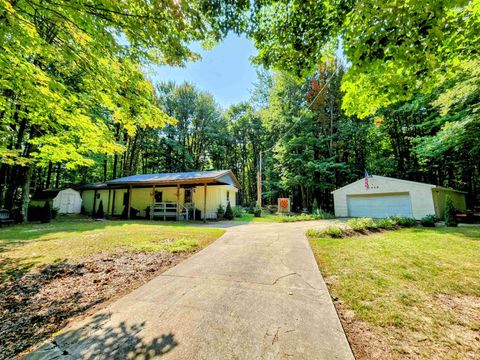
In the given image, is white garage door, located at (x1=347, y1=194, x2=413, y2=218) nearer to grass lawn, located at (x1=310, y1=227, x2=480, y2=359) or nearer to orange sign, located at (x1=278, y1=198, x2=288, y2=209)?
orange sign, located at (x1=278, y1=198, x2=288, y2=209)

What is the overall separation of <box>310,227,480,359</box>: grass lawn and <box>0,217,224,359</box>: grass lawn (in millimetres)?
3450

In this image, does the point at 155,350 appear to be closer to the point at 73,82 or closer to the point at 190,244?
the point at 190,244

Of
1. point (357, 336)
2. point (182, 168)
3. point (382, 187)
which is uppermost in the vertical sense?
point (182, 168)

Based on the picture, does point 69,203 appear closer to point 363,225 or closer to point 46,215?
point 46,215

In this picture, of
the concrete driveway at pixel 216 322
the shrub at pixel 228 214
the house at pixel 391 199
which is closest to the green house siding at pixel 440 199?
the house at pixel 391 199

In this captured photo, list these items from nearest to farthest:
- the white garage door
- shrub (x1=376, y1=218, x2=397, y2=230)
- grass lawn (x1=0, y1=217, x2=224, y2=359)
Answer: grass lawn (x1=0, y1=217, x2=224, y2=359) → shrub (x1=376, y1=218, x2=397, y2=230) → the white garage door

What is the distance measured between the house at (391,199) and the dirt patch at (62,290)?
15346mm

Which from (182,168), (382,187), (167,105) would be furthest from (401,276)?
(167,105)

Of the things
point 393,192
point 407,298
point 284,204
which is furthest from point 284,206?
point 407,298

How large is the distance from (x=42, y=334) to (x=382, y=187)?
1787cm

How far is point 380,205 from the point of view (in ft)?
49.4

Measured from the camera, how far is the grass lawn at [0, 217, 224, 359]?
2.52 meters

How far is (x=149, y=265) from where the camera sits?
4508 millimetres


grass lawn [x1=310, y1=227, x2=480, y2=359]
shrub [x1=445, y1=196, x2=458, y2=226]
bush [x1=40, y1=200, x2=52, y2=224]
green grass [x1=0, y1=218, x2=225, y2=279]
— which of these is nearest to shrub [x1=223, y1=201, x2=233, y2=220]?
green grass [x1=0, y1=218, x2=225, y2=279]
